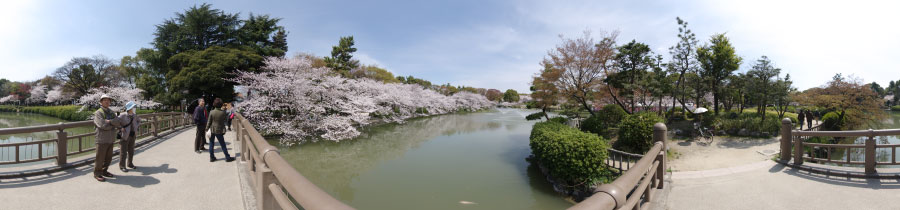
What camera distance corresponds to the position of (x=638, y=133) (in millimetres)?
9422

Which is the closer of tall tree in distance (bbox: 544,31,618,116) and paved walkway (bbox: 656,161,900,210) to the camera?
paved walkway (bbox: 656,161,900,210)

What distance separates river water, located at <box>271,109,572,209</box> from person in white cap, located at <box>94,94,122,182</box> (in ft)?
12.0

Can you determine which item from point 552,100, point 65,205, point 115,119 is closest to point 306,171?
point 115,119

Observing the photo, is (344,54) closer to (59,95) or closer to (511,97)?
(59,95)

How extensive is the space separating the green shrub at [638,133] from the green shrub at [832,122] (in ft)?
45.3

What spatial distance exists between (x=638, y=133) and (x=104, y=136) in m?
12.4

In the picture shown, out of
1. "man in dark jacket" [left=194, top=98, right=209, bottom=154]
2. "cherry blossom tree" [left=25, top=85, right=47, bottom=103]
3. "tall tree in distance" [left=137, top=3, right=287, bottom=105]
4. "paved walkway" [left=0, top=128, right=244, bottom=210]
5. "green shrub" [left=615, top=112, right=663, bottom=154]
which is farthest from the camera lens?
"cherry blossom tree" [left=25, top=85, right=47, bottom=103]

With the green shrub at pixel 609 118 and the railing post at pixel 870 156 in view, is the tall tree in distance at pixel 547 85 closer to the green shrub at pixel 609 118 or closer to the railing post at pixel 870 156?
the green shrub at pixel 609 118

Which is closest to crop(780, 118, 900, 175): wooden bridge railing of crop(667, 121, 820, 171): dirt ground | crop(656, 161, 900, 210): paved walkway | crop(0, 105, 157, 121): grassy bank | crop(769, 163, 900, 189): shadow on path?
crop(769, 163, 900, 189): shadow on path

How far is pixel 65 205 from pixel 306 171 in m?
5.19

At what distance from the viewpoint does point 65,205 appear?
11.3 ft

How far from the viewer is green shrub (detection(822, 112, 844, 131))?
14.7 metres

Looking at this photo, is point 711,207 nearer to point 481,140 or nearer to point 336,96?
point 481,140

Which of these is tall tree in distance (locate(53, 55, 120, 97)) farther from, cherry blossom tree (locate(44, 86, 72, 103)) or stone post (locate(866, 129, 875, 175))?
stone post (locate(866, 129, 875, 175))
